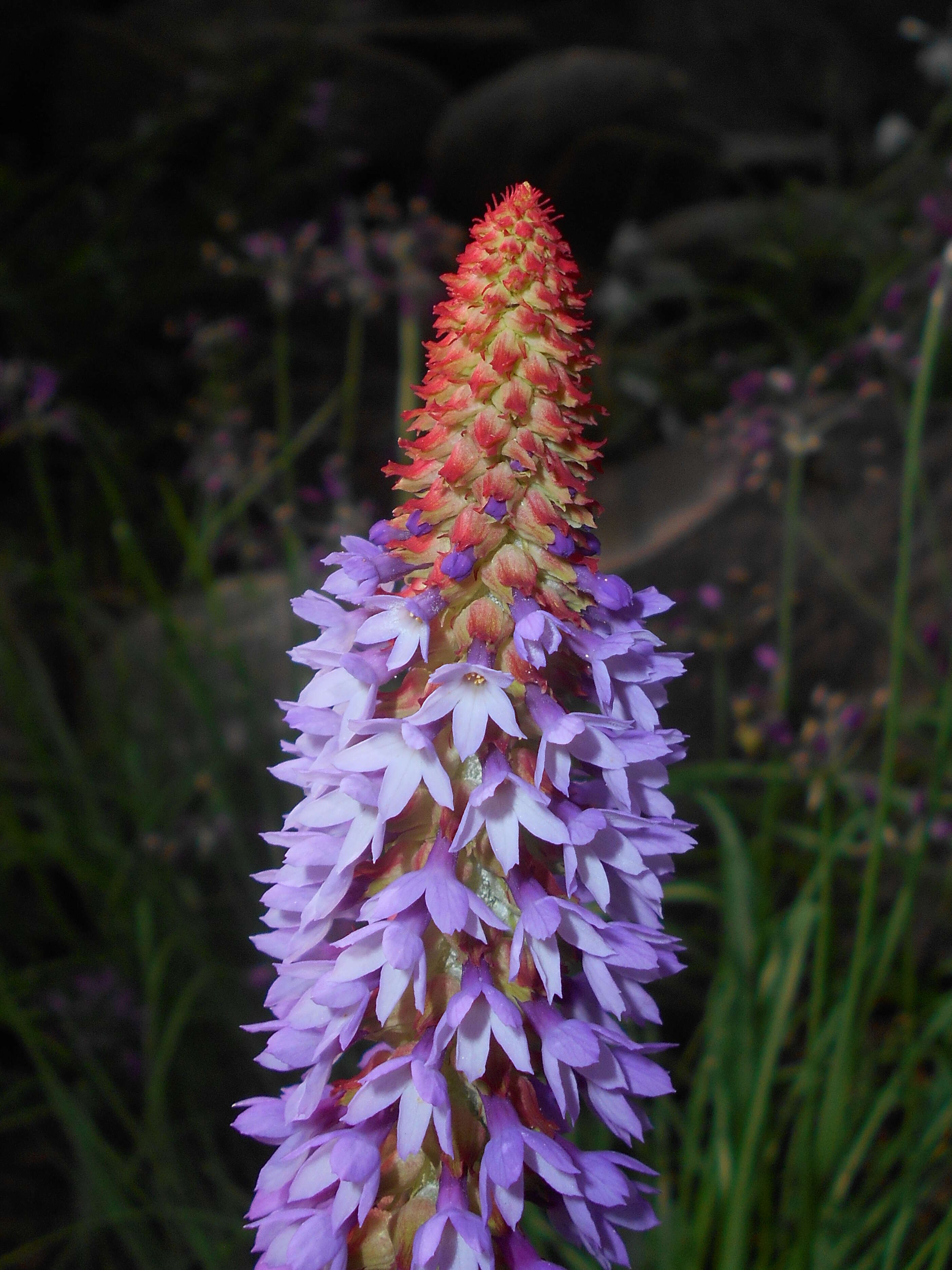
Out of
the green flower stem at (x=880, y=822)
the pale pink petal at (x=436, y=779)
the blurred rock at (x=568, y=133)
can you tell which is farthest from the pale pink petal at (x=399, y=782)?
the blurred rock at (x=568, y=133)

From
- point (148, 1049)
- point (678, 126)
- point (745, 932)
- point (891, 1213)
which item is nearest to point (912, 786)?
point (891, 1213)

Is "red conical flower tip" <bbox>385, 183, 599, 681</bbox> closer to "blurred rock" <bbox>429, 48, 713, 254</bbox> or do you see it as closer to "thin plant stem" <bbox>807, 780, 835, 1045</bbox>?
"thin plant stem" <bbox>807, 780, 835, 1045</bbox>

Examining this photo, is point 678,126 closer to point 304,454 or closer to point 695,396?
point 695,396

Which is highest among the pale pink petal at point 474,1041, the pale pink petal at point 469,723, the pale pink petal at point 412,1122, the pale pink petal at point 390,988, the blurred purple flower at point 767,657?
the blurred purple flower at point 767,657

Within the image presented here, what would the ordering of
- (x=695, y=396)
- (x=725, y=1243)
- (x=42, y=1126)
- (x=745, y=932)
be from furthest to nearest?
(x=695, y=396)
(x=42, y=1126)
(x=745, y=932)
(x=725, y=1243)

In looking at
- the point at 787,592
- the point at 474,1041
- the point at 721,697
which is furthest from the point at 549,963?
the point at 721,697

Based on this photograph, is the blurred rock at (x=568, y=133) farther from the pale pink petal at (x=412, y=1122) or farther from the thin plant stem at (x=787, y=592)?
the pale pink petal at (x=412, y=1122)

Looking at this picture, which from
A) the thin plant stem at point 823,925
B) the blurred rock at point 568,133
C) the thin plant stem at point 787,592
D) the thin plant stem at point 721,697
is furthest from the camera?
the blurred rock at point 568,133

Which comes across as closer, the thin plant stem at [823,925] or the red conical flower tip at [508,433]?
the red conical flower tip at [508,433]

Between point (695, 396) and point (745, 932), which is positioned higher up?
point (695, 396)

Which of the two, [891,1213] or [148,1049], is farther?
[148,1049]
